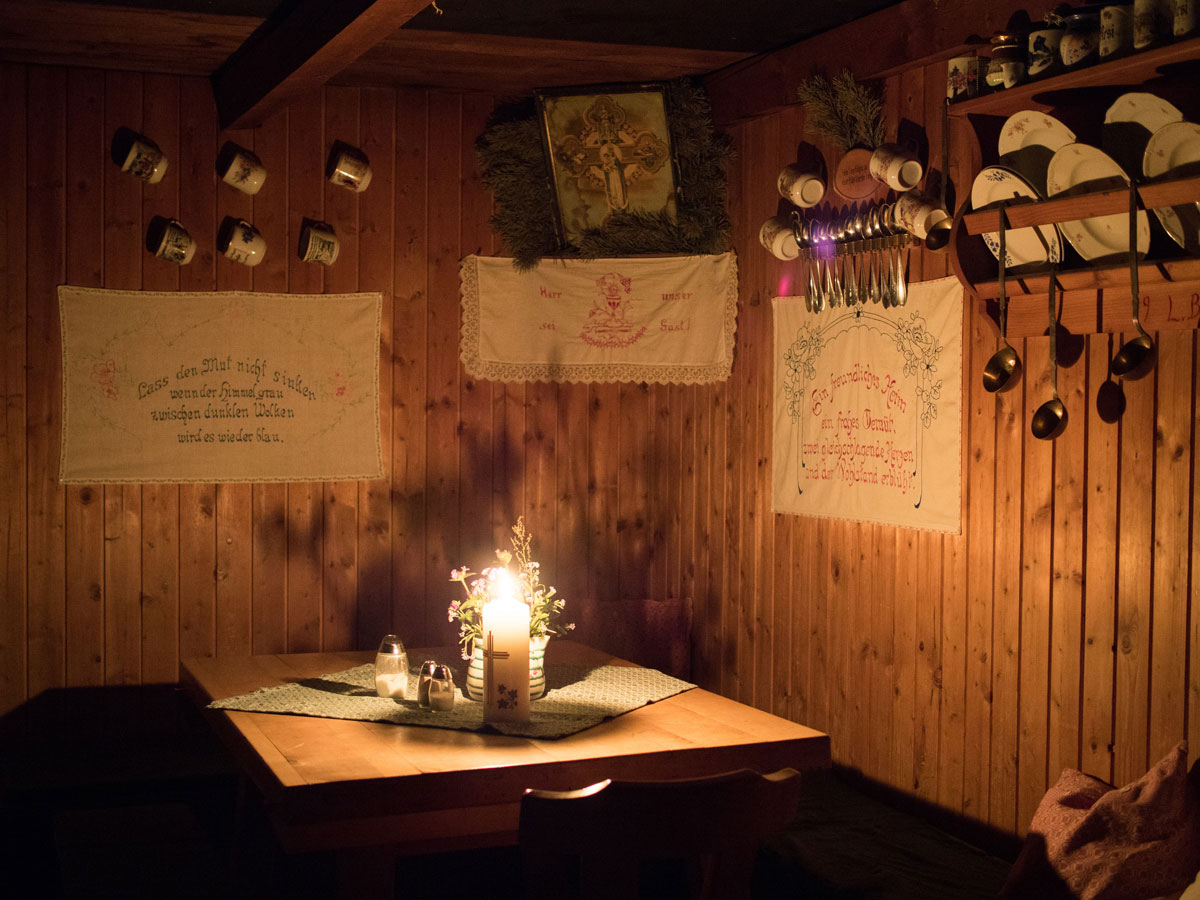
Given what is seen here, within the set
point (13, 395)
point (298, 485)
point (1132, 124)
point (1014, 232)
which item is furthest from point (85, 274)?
point (1132, 124)

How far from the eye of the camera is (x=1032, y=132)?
8.94 feet

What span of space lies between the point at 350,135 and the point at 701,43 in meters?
1.27

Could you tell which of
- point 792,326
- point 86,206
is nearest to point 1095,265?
point 792,326

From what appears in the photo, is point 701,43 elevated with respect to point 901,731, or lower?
elevated

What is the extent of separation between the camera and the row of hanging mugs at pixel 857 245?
10.3ft

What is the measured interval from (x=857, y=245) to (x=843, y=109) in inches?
15.0

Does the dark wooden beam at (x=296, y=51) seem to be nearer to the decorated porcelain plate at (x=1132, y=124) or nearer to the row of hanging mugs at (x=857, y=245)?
the row of hanging mugs at (x=857, y=245)

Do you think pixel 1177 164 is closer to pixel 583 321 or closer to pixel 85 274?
pixel 583 321

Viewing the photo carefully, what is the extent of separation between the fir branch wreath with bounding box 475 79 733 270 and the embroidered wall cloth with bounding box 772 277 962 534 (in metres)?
0.49

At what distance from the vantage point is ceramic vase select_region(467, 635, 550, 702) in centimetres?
257

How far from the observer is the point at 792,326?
3797mm

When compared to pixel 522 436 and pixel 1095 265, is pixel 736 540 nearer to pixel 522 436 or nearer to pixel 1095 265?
pixel 522 436

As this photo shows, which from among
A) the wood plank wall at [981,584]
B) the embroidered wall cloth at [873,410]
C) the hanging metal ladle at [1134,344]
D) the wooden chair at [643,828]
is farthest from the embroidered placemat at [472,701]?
the hanging metal ladle at [1134,344]

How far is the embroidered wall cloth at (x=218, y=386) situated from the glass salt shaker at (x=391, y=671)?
5.35ft
